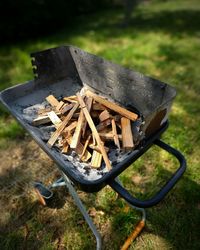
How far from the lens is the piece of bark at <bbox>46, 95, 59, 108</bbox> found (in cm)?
222

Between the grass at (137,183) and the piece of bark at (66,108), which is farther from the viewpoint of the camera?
the grass at (137,183)

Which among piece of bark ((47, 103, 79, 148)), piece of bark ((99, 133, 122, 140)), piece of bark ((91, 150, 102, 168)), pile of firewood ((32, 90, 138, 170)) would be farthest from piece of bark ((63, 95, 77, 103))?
piece of bark ((91, 150, 102, 168))

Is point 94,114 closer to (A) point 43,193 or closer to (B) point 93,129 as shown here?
(B) point 93,129

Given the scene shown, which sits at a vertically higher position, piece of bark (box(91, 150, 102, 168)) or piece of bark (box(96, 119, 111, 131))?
piece of bark (box(96, 119, 111, 131))

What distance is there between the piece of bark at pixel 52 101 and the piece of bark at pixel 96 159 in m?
0.62

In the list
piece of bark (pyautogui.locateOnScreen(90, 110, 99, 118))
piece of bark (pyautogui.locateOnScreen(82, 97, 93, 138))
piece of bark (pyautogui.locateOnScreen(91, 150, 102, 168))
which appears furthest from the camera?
piece of bark (pyautogui.locateOnScreen(90, 110, 99, 118))

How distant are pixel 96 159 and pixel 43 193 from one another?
107cm

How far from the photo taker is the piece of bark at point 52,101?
222 centimetres

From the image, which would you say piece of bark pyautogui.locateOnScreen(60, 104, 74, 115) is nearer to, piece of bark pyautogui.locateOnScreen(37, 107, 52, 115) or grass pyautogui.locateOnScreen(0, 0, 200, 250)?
piece of bark pyautogui.locateOnScreen(37, 107, 52, 115)

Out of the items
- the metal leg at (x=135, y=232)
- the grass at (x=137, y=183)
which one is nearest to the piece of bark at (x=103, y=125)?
the metal leg at (x=135, y=232)

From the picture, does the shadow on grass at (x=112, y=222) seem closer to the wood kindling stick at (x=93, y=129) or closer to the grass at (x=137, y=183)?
the grass at (x=137, y=183)

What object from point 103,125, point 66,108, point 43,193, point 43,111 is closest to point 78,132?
point 103,125

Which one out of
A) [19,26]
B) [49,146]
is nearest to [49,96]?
[49,146]

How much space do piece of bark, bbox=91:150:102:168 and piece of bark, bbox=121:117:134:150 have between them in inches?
7.0
